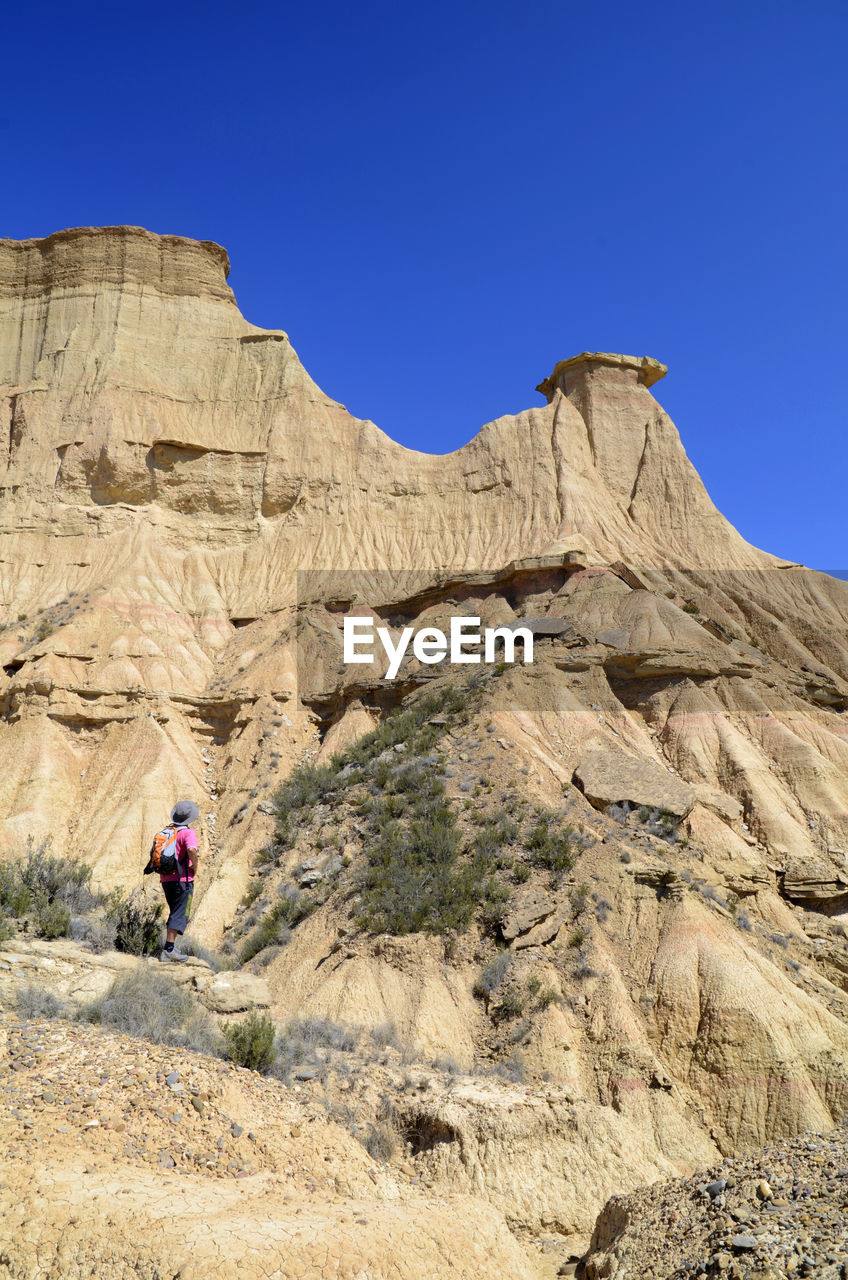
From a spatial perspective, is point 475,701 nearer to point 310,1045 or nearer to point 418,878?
point 418,878

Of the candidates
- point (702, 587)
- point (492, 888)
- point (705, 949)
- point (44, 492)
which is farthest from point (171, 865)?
point (44, 492)

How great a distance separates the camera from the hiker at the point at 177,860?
10.5 metres

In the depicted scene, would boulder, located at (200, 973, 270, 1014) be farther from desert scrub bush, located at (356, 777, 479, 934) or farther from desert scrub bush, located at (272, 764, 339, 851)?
desert scrub bush, located at (272, 764, 339, 851)

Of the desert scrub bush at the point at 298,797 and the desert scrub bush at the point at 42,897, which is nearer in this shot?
the desert scrub bush at the point at 42,897

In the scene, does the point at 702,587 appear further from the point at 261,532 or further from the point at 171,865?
the point at 171,865

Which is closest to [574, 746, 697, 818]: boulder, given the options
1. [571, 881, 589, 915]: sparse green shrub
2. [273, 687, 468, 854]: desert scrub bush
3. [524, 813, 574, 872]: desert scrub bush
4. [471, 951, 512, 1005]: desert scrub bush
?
[524, 813, 574, 872]: desert scrub bush

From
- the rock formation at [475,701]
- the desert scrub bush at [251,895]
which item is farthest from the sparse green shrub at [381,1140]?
the desert scrub bush at [251,895]

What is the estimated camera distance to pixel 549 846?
18469 mm

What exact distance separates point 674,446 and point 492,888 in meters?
31.9

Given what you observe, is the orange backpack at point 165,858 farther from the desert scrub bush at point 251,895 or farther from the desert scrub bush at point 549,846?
the desert scrub bush at point 251,895

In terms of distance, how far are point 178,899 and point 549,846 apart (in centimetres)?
953

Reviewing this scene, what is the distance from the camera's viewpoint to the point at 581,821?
19594 mm

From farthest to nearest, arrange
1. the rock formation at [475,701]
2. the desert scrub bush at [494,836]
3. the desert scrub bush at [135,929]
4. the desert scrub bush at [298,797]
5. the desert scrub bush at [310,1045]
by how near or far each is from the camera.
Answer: the desert scrub bush at [298,797], the desert scrub bush at [494,836], the rock formation at [475,701], the desert scrub bush at [135,929], the desert scrub bush at [310,1045]
